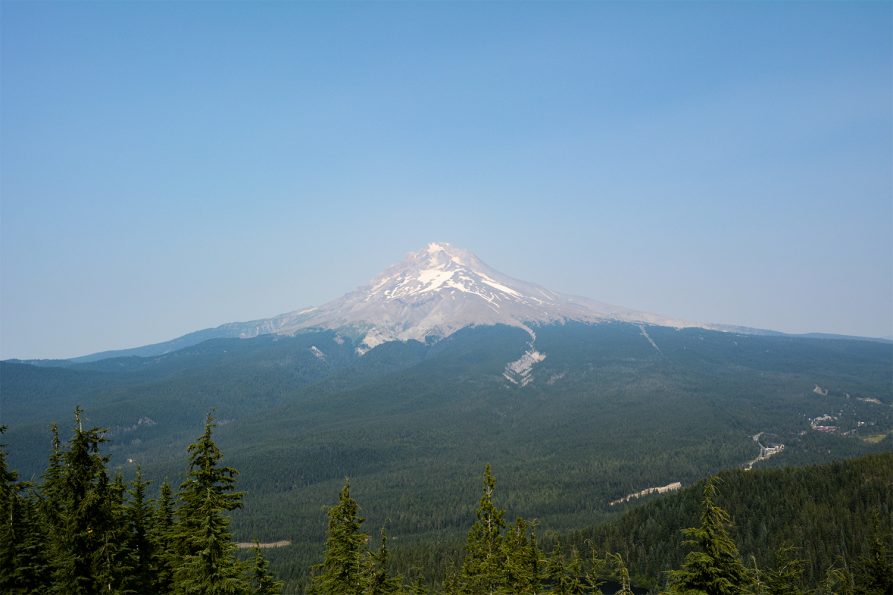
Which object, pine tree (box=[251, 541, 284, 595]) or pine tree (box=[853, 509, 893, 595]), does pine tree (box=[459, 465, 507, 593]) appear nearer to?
pine tree (box=[251, 541, 284, 595])

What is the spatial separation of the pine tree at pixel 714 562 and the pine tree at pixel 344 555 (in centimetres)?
1580

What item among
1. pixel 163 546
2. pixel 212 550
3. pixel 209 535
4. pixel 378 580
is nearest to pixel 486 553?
pixel 378 580

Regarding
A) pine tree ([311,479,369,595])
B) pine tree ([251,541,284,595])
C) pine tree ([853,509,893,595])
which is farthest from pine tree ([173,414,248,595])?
pine tree ([853,509,893,595])

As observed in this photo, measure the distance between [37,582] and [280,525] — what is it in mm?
167155

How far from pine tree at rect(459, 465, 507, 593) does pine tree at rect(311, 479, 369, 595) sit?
6275 mm

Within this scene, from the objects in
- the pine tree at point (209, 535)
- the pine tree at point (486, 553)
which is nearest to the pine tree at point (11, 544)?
the pine tree at point (209, 535)

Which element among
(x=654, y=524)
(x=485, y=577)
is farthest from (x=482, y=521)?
(x=654, y=524)

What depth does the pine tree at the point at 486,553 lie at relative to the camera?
101ft

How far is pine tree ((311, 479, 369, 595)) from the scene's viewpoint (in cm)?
3003

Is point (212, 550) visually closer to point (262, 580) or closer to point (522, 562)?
point (262, 580)

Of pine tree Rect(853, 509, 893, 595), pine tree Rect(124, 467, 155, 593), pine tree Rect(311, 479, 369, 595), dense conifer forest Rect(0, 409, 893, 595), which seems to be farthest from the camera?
pine tree Rect(853, 509, 893, 595)

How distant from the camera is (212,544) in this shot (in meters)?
26.0

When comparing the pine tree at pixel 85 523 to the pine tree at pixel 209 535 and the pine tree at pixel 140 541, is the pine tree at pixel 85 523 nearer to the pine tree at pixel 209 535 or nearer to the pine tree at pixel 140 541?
the pine tree at pixel 140 541

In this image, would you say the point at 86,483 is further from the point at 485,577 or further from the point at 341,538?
the point at 485,577
